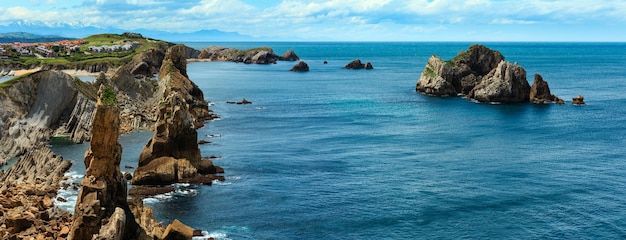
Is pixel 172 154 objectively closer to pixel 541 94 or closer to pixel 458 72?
pixel 541 94

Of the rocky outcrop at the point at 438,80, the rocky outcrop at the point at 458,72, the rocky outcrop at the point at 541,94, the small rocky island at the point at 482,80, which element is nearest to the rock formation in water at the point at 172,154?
the small rocky island at the point at 482,80

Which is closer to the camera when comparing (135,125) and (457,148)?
(457,148)

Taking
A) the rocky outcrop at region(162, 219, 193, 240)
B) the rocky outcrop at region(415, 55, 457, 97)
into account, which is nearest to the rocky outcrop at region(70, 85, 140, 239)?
the rocky outcrop at region(162, 219, 193, 240)

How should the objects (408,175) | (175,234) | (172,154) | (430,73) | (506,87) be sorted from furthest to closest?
(430,73) < (506,87) < (408,175) < (172,154) < (175,234)

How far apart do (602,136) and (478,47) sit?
81443 millimetres

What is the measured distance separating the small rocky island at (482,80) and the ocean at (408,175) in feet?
45.6

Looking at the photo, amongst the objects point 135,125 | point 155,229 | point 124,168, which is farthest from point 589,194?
point 135,125

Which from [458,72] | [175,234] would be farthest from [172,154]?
[458,72]

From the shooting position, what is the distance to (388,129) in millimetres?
119062

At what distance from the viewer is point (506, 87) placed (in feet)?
518

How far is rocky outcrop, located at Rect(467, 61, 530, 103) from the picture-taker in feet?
517

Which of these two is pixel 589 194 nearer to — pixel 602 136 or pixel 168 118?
pixel 602 136

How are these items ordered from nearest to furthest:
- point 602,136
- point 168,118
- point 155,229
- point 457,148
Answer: point 155,229 → point 168,118 → point 457,148 → point 602,136

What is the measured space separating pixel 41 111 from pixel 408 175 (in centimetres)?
6158
